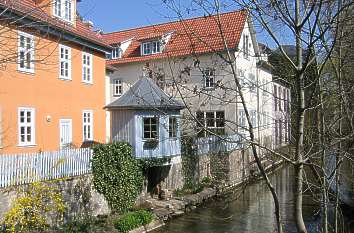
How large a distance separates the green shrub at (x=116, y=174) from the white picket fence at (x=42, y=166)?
43 cm

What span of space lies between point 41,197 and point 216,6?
10563 mm

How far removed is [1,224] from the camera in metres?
11.9

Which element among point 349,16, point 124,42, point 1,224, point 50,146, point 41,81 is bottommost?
point 1,224

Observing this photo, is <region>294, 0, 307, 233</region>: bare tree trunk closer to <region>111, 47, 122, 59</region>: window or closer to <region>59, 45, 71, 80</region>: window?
<region>59, 45, 71, 80</region>: window

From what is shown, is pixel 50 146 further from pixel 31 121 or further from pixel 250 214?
pixel 250 214

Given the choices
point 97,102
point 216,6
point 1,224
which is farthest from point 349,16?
point 97,102

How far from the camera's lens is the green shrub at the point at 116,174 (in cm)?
1634

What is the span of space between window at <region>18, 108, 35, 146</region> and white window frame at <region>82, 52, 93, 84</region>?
4703mm

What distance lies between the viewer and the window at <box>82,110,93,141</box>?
76.9 feet

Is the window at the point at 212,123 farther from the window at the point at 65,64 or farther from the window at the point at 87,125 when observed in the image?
the window at the point at 87,125

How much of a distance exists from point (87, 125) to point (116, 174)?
7.53 m

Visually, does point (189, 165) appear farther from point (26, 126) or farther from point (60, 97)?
point (26, 126)

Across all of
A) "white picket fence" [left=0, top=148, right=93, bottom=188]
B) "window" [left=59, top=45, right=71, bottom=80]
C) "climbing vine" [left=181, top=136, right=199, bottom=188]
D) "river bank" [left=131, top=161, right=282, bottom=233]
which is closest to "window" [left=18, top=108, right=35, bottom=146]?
"window" [left=59, top=45, right=71, bottom=80]

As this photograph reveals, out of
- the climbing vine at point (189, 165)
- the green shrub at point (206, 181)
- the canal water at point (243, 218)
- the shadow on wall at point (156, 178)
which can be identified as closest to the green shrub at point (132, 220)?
the canal water at point (243, 218)
